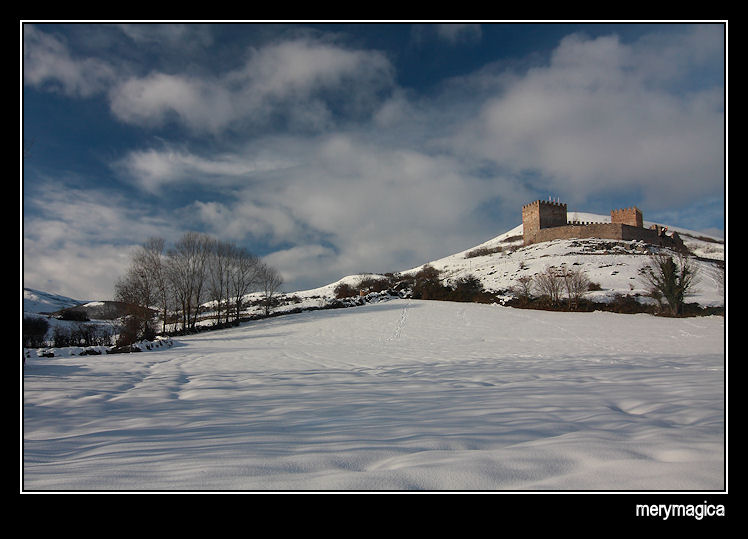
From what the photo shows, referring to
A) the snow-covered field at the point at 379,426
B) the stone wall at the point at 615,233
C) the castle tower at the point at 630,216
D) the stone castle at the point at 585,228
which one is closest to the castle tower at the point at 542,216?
the stone castle at the point at 585,228

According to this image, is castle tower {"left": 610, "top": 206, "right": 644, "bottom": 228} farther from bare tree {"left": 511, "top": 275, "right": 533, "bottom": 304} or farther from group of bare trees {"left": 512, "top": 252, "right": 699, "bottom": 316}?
bare tree {"left": 511, "top": 275, "right": 533, "bottom": 304}

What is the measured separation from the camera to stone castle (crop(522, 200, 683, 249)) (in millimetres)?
46156

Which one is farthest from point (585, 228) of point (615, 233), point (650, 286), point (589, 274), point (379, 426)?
point (379, 426)

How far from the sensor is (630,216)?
168 ft

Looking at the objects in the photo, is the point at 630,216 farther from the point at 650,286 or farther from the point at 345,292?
the point at 345,292

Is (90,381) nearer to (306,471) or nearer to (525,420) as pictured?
(306,471)

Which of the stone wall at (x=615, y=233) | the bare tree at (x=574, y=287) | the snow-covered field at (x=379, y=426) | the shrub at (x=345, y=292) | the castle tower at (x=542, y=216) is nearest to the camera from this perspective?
the snow-covered field at (x=379, y=426)

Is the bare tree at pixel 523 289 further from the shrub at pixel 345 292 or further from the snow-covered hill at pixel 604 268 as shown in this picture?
the shrub at pixel 345 292

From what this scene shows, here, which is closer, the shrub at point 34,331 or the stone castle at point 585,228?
the shrub at point 34,331

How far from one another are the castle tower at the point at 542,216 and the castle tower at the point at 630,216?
23.1 ft

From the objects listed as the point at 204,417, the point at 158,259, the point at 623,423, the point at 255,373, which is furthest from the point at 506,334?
the point at 158,259

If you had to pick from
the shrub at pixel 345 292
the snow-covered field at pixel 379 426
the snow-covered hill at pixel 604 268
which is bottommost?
the snow-covered field at pixel 379 426

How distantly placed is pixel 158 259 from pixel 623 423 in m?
30.9

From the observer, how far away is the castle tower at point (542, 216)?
54406 mm
